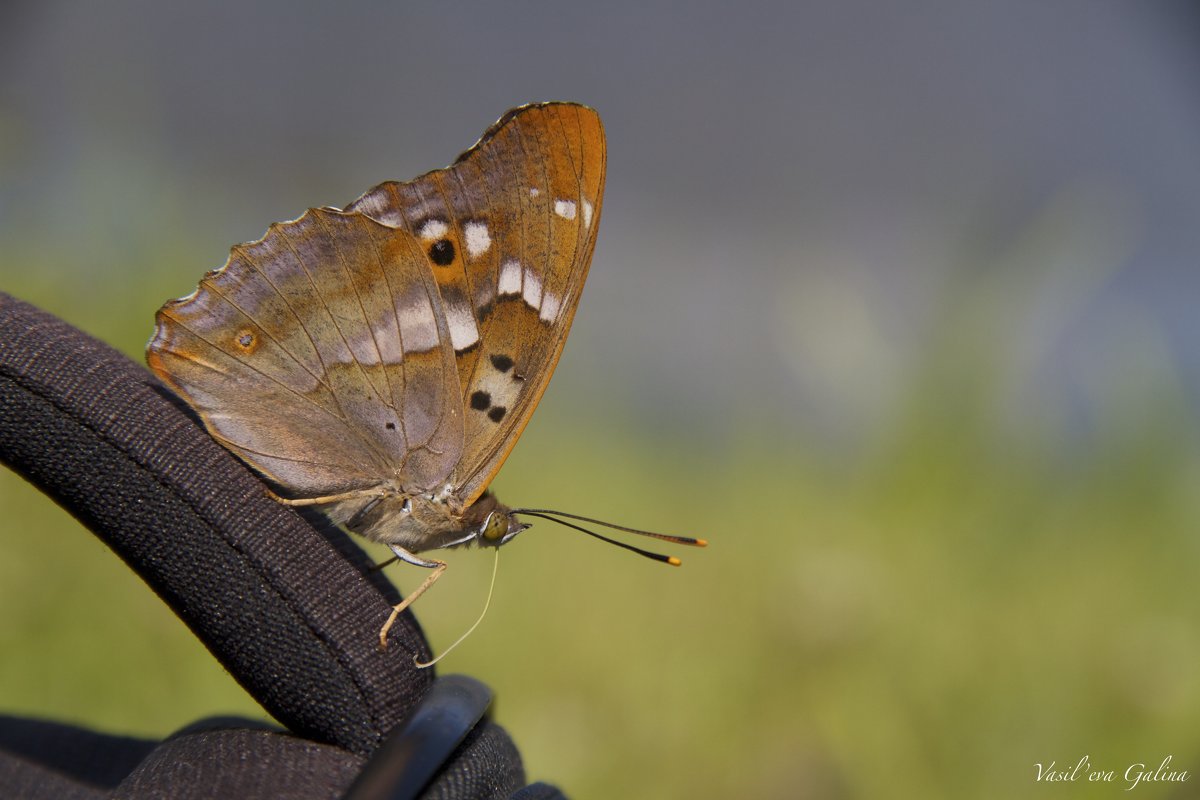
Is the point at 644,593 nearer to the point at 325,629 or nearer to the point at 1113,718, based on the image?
the point at 1113,718

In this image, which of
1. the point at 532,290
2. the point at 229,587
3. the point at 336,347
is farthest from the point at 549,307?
the point at 229,587

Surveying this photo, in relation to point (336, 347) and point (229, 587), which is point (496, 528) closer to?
point (336, 347)

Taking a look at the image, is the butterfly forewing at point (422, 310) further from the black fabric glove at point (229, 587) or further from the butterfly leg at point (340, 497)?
the black fabric glove at point (229, 587)

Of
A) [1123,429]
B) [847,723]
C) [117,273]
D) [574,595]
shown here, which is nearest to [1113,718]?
[847,723]

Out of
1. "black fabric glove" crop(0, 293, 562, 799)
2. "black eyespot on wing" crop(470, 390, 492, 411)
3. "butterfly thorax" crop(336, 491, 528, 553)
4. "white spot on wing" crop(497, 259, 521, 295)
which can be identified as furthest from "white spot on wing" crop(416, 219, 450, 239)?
"black fabric glove" crop(0, 293, 562, 799)

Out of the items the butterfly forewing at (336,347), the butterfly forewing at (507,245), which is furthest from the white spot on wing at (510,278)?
the butterfly forewing at (336,347)

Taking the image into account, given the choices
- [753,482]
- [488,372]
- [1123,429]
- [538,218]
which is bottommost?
[753,482]

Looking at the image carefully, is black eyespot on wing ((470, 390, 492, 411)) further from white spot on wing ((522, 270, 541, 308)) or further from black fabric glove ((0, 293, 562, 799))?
black fabric glove ((0, 293, 562, 799))
